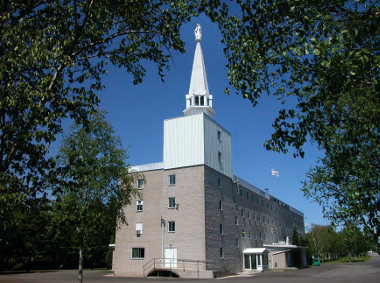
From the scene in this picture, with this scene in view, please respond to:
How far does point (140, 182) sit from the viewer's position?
40719 mm

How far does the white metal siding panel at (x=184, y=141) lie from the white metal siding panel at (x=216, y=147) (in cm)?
88

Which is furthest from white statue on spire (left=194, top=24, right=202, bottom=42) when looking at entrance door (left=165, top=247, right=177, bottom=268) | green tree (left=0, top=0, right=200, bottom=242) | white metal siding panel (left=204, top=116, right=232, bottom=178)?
green tree (left=0, top=0, right=200, bottom=242)

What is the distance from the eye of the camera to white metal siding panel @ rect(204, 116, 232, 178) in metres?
38.8

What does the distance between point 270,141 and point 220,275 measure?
30746mm

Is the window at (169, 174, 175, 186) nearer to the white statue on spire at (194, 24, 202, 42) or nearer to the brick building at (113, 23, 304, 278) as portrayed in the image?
the brick building at (113, 23, 304, 278)

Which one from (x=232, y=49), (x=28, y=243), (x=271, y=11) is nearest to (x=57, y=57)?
(x=232, y=49)

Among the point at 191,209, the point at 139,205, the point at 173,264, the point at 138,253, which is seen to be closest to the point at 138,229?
the point at 138,253

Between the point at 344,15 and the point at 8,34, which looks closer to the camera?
the point at 344,15

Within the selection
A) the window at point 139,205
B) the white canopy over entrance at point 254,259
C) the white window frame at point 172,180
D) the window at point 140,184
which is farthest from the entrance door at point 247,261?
the window at point 140,184

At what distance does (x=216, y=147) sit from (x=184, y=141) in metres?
4.11

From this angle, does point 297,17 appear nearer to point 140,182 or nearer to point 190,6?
point 190,6

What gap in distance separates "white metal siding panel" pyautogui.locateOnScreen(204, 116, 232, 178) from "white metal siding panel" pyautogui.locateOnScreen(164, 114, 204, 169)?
877mm

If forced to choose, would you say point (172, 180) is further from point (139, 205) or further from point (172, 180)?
→ point (139, 205)

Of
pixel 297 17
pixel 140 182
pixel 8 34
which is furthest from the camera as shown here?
pixel 140 182
